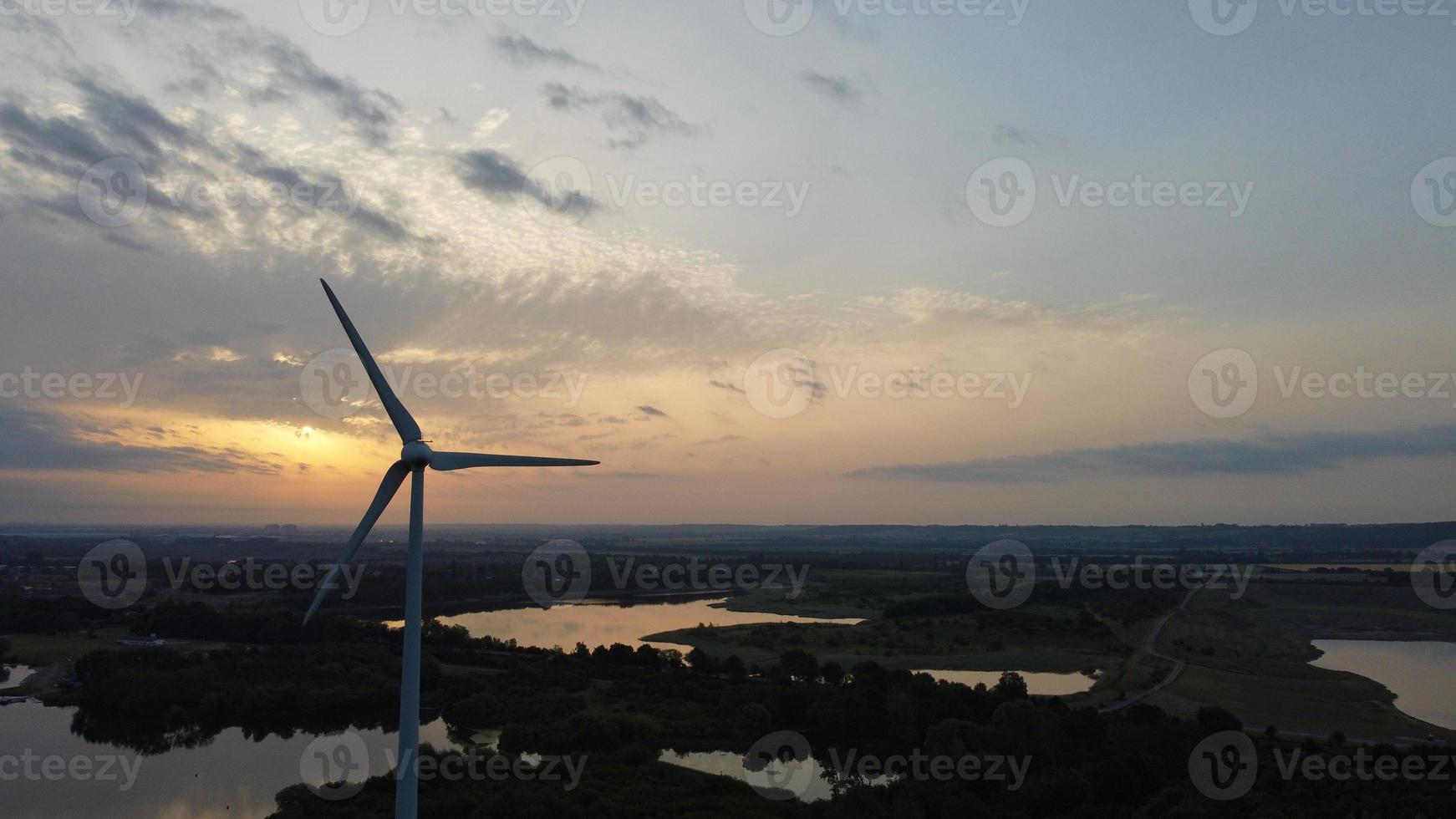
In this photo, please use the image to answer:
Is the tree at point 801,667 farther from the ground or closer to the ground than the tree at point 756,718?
farther from the ground

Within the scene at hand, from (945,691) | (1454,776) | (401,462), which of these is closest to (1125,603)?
(945,691)

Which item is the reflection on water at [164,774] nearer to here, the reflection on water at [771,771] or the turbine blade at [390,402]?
the reflection on water at [771,771]

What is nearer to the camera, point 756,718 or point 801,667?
point 756,718

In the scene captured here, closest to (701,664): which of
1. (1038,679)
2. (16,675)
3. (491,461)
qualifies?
(1038,679)

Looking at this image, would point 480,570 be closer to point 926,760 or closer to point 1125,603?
point 1125,603

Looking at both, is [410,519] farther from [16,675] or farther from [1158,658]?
[1158,658]

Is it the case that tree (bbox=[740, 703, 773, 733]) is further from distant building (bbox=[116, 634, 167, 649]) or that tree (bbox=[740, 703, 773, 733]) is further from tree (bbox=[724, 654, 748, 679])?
distant building (bbox=[116, 634, 167, 649])

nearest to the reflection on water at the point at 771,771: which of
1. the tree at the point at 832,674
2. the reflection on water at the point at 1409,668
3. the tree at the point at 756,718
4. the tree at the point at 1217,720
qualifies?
the tree at the point at 756,718
